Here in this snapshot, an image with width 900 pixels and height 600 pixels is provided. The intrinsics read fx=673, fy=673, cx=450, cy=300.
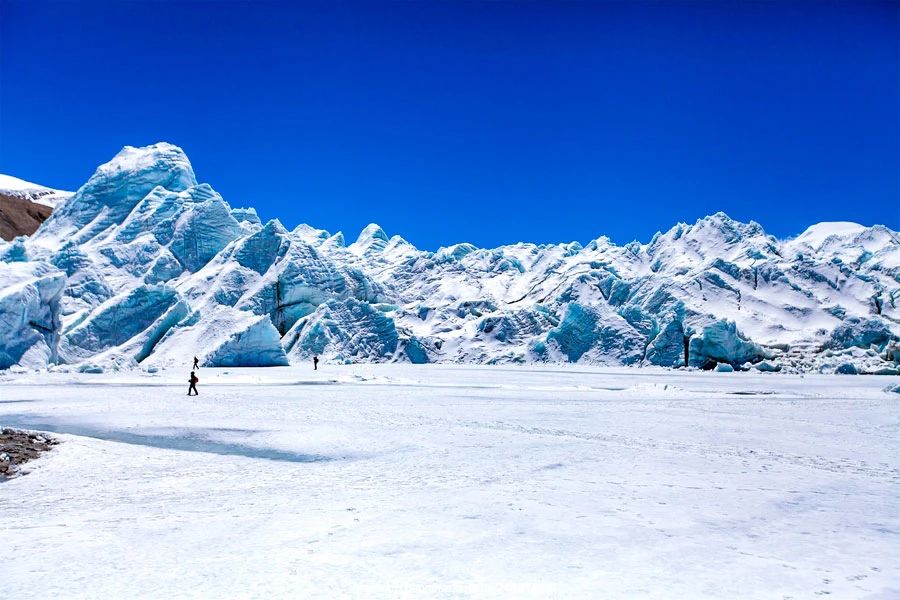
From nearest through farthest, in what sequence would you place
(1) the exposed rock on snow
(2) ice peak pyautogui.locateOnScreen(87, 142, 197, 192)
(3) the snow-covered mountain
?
(1) the exposed rock on snow
(2) ice peak pyautogui.locateOnScreen(87, 142, 197, 192)
(3) the snow-covered mountain

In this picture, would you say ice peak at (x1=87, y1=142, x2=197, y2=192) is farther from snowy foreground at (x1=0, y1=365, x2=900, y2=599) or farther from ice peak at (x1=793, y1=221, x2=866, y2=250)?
ice peak at (x1=793, y1=221, x2=866, y2=250)

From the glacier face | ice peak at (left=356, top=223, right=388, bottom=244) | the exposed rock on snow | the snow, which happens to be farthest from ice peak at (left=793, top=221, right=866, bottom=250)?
the snow

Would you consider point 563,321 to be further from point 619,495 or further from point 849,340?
point 619,495

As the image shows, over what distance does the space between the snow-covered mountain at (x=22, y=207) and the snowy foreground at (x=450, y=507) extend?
77748 millimetres

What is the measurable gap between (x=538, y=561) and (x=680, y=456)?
16.5ft

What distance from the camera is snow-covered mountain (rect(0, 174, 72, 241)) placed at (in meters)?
97.4

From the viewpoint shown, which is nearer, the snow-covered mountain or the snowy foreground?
the snowy foreground

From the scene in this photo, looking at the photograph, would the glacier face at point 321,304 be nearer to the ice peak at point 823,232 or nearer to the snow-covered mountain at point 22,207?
the ice peak at point 823,232

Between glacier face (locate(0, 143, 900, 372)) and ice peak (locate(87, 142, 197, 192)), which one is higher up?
ice peak (locate(87, 142, 197, 192))

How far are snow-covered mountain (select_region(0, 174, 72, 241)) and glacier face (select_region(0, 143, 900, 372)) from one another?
3583cm

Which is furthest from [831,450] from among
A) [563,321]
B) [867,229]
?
[867,229]

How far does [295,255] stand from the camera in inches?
1768

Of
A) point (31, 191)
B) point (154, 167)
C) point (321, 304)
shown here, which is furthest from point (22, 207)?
point (321, 304)

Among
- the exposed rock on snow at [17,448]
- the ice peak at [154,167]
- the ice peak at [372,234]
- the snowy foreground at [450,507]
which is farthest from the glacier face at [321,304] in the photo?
the ice peak at [372,234]
